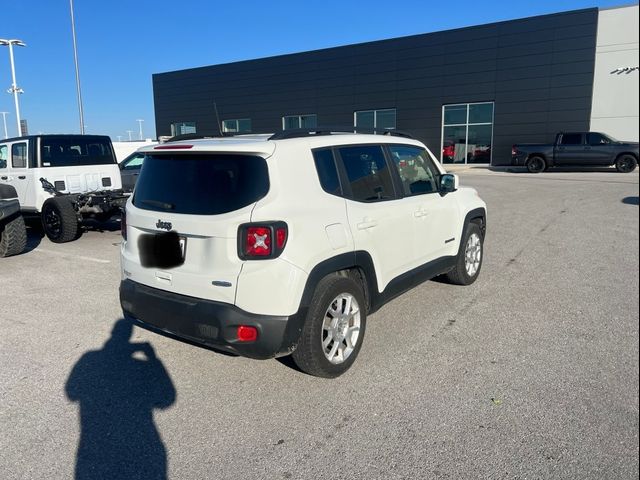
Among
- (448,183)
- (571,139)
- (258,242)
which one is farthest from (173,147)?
(571,139)

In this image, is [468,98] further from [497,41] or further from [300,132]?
[300,132]

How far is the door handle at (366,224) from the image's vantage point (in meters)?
3.68

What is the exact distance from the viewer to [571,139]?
21.3 meters

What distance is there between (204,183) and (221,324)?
0.95 m

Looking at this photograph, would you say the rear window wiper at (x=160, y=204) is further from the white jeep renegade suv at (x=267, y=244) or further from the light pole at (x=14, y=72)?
the light pole at (x=14, y=72)

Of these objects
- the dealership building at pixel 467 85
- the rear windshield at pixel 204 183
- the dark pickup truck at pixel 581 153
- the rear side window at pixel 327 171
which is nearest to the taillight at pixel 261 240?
the rear windshield at pixel 204 183

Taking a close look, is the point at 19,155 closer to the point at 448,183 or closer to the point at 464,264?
the point at 448,183

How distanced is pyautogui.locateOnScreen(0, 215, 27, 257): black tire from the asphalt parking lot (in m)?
2.19

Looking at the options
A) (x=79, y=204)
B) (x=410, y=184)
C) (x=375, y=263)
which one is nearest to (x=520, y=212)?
(x=410, y=184)

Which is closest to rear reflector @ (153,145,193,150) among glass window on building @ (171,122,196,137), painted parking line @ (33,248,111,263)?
painted parking line @ (33,248,111,263)

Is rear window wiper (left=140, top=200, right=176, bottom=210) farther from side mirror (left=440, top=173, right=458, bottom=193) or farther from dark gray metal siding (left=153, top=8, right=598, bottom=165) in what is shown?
dark gray metal siding (left=153, top=8, right=598, bottom=165)

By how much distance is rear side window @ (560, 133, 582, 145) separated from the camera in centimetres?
2111

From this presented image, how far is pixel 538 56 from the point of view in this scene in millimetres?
24719

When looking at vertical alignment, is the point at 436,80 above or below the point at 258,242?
above
